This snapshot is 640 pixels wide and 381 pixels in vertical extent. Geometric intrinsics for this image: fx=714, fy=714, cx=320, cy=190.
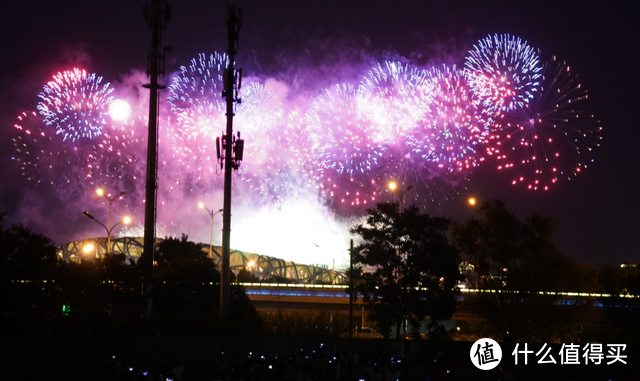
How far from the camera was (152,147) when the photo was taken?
3525cm

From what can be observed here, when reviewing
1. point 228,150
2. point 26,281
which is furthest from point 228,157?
point 26,281

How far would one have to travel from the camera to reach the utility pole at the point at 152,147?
34.7 metres

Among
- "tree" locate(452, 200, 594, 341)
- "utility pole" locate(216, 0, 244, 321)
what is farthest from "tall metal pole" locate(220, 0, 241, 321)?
"tree" locate(452, 200, 594, 341)

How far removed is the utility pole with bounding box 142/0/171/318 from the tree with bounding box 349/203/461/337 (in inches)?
768

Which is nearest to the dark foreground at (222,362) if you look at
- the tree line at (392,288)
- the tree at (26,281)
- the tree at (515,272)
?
the tree line at (392,288)

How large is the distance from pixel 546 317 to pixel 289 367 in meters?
44.4

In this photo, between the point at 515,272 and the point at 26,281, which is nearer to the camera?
the point at 26,281

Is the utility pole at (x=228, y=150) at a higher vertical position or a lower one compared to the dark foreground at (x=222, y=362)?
higher

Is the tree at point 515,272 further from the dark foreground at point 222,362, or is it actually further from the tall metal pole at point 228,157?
the tall metal pole at point 228,157

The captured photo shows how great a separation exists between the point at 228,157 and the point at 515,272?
36.6 m

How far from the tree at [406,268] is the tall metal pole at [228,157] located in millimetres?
16478

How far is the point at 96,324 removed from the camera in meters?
30.4

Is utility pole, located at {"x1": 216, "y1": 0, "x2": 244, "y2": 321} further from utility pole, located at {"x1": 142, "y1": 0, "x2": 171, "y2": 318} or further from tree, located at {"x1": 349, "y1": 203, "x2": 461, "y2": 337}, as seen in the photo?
tree, located at {"x1": 349, "y1": 203, "x2": 461, "y2": 337}

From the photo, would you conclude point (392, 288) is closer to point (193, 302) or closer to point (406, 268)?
point (406, 268)
